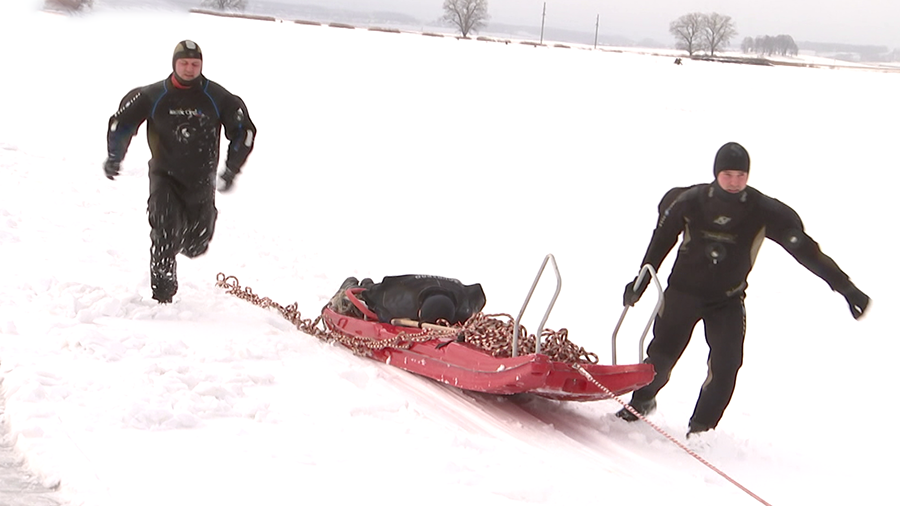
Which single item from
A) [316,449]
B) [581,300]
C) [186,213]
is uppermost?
[186,213]

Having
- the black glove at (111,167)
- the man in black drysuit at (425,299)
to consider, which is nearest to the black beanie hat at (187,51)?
the black glove at (111,167)

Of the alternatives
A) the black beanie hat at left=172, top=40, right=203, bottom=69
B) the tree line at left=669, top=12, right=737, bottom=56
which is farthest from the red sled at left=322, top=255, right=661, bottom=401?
the tree line at left=669, top=12, right=737, bottom=56

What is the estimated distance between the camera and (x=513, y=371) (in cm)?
462

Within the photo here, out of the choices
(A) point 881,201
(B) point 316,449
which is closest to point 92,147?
(A) point 881,201

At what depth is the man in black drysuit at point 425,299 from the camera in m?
5.51

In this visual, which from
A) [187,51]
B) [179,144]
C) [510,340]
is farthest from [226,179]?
[510,340]

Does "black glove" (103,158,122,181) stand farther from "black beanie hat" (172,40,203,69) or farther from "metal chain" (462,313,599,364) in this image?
"metal chain" (462,313,599,364)

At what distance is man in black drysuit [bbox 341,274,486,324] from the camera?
5508mm

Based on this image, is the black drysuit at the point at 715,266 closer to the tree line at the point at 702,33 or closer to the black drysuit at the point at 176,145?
the black drysuit at the point at 176,145

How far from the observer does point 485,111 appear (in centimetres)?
2088

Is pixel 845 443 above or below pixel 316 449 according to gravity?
below

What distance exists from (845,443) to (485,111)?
1600 cm

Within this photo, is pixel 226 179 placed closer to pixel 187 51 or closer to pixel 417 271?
pixel 187 51

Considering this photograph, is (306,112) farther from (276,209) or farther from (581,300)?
(581,300)
